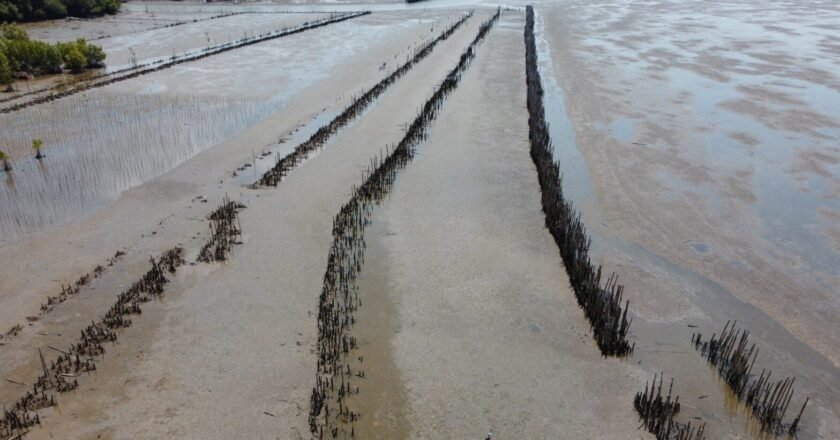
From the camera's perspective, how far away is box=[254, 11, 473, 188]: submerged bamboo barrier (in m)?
9.76

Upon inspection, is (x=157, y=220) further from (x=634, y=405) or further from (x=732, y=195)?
(x=732, y=195)

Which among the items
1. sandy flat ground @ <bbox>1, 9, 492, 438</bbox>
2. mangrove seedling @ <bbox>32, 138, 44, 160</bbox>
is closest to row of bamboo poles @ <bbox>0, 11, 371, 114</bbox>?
mangrove seedling @ <bbox>32, 138, 44, 160</bbox>

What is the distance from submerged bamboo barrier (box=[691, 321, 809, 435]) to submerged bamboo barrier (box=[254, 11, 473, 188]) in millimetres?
6763

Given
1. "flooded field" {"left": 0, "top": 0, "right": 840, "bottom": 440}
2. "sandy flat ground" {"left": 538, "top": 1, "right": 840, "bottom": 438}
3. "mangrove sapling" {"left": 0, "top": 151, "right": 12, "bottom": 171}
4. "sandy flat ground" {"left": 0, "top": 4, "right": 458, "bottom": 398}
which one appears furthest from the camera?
"mangrove sapling" {"left": 0, "top": 151, "right": 12, "bottom": 171}

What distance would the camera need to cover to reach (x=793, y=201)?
29.4ft

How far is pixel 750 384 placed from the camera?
5223 mm

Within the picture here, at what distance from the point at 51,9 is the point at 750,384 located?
3666cm

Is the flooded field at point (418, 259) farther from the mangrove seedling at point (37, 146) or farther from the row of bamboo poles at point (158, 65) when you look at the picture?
the row of bamboo poles at point (158, 65)

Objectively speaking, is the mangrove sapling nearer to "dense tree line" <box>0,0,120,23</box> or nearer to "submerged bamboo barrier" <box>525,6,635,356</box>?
"submerged bamboo barrier" <box>525,6,635,356</box>

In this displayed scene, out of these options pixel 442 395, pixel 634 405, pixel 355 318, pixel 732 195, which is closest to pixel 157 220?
pixel 355 318

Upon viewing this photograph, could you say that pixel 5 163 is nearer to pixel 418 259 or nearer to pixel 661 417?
pixel 418 259

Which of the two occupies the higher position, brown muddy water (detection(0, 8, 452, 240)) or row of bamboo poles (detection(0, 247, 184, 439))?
brown muddy water (detection(0, 8, 452, 240))

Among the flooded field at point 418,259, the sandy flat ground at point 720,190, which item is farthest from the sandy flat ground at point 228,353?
the sandy flat ground at point 720,190

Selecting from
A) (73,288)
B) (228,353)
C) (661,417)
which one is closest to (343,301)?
(228,353)
